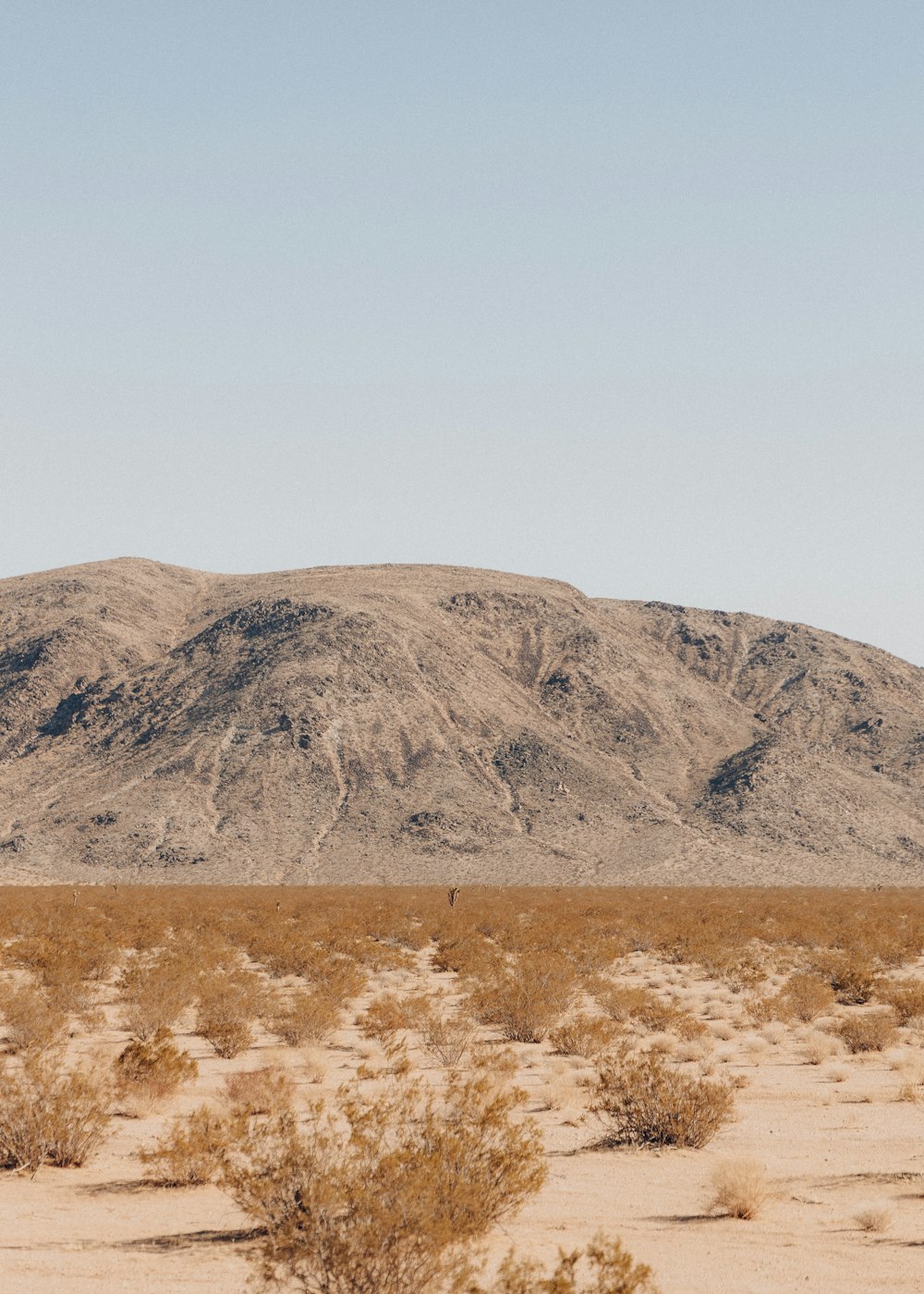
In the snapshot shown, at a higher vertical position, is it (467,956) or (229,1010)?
(229,1010)

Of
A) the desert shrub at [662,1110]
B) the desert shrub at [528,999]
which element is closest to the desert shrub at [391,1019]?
the desert shrub at [528,999]

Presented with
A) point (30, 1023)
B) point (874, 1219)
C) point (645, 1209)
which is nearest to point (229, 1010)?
point (30, 1023)

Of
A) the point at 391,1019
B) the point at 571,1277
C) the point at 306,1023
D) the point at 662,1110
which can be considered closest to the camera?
the point at 571,1277

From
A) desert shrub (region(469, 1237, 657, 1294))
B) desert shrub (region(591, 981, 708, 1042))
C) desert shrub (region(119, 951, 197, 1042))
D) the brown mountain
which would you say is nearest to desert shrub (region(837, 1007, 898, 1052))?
desert shrub (region(591, 981, 708, 1042))

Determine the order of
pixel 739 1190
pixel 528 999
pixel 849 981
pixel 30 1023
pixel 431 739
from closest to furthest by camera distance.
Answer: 1. pixel 739 1190
2. pixel 30 1023
3. pixel 528 999
4. pixel 849 981
5. pixel 431 739

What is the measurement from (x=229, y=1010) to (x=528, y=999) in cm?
493

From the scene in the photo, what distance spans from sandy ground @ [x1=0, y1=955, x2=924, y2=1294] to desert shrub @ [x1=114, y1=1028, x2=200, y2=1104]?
0.28 metres

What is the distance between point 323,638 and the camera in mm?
98438

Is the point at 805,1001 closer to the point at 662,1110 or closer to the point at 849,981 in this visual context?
the point at 849,981

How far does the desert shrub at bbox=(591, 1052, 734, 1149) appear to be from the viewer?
1194cm

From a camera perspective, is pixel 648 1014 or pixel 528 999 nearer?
pixel 528 999

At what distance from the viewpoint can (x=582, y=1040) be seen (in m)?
17.1

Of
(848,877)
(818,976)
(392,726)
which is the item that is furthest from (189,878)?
(818,976)

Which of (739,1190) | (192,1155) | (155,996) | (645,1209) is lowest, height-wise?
Answer: (155,996)
